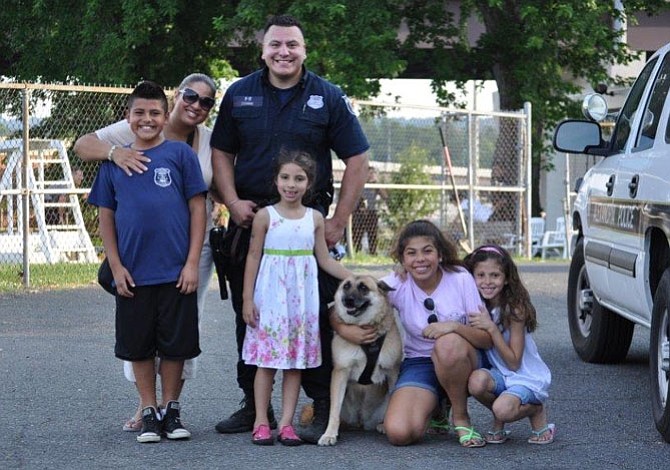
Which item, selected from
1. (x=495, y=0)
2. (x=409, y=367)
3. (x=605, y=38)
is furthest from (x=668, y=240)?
(x=605, y=38)

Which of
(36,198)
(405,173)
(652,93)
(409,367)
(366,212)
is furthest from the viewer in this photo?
(405,173)

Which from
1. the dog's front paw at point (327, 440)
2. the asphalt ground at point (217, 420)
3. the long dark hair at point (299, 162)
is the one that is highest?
the long dark hair at point (299, 162)

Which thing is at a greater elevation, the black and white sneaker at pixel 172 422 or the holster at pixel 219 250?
the holster at pixel 219 250

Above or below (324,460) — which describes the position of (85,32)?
above

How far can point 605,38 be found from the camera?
22.5 m

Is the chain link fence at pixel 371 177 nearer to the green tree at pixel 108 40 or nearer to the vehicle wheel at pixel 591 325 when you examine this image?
the green tree at pixel 108 40

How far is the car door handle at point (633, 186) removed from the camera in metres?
7.12

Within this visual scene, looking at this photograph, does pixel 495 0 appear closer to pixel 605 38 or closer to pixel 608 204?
pixel 605 38

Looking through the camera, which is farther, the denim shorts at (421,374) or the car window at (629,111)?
the car window at (629,111)

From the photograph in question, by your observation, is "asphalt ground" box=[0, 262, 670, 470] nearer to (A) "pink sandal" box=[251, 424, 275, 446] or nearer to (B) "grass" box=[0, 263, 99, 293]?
(A) "pink sandal" box=[251, 424, 275, 446]

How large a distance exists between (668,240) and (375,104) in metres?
11.5

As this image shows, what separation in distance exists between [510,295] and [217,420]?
1673mm

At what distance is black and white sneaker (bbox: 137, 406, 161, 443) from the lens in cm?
621

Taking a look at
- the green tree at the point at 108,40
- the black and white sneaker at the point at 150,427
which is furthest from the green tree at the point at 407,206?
the black and white sneaker at the point at 150,427
